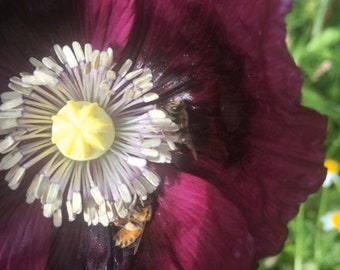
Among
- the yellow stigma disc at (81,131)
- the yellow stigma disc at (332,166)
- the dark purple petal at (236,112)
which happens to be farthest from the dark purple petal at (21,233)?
the yellow stigma disc at (332,166)

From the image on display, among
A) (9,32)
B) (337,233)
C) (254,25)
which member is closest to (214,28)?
(254,25)

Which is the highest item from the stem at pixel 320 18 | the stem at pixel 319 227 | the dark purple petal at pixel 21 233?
the stem at pixel 320 18

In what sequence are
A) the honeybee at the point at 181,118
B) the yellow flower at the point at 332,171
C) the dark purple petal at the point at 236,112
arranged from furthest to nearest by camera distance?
the yellow flower at the point at 332,171 → the honeybee at the point at 181,118 → the dark purple petal at the point at 236,112

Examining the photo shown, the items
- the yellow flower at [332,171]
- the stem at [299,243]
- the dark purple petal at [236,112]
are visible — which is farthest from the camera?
the yellow flower at [332,171]

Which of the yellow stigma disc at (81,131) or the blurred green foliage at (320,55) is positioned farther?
the blurred green foliage at (320,55)

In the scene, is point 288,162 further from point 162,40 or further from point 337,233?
point 337,233

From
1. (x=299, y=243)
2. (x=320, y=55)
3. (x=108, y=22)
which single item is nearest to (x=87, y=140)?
(x=108, y=22)

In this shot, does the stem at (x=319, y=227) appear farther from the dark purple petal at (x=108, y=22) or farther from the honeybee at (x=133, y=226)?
the dark purple petal at (x=108, y=22)

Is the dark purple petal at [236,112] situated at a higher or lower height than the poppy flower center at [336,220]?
higher
